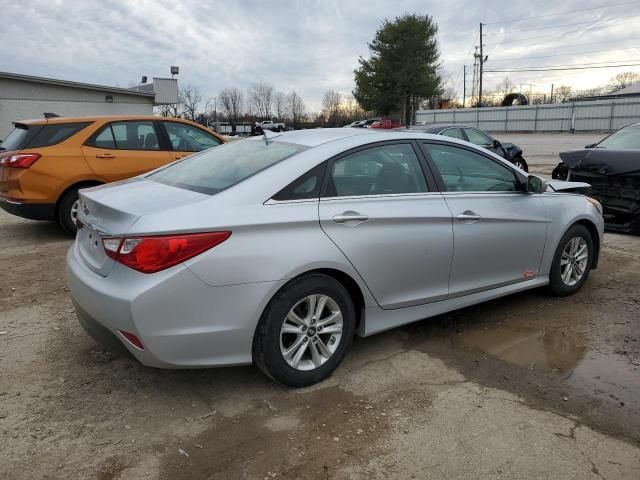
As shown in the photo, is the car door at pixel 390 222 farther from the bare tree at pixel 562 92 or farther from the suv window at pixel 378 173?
the bare tree at pixel 562 92

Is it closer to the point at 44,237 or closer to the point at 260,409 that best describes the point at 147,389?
→ the point at 260,409

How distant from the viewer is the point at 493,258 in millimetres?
4105

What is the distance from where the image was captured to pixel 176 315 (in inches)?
109

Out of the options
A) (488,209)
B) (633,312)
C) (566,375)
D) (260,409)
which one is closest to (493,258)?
(488,209)

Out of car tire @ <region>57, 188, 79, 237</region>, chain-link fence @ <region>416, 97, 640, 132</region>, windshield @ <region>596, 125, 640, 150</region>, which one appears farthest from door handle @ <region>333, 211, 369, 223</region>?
chain-link fence @ <region>416, 97, 640, 132</region>

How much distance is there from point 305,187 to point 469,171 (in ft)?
5.11

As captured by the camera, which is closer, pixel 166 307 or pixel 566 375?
pixel 166 307

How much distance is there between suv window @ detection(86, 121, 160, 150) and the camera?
293 inches

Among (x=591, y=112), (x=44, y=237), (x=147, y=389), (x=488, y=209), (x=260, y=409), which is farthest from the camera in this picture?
(x=591, y=112)

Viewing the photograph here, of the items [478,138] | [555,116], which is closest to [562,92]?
[555,116]

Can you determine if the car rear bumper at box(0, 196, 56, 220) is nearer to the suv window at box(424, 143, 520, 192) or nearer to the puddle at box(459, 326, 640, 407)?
the suv window at box(424, 143, 520, 192)

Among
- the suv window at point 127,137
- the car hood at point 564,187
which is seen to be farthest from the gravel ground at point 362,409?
the suv window at point 127,137

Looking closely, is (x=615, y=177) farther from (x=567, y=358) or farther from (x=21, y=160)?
(x=21, y=160)

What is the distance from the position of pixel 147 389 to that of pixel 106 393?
24 centimetres
